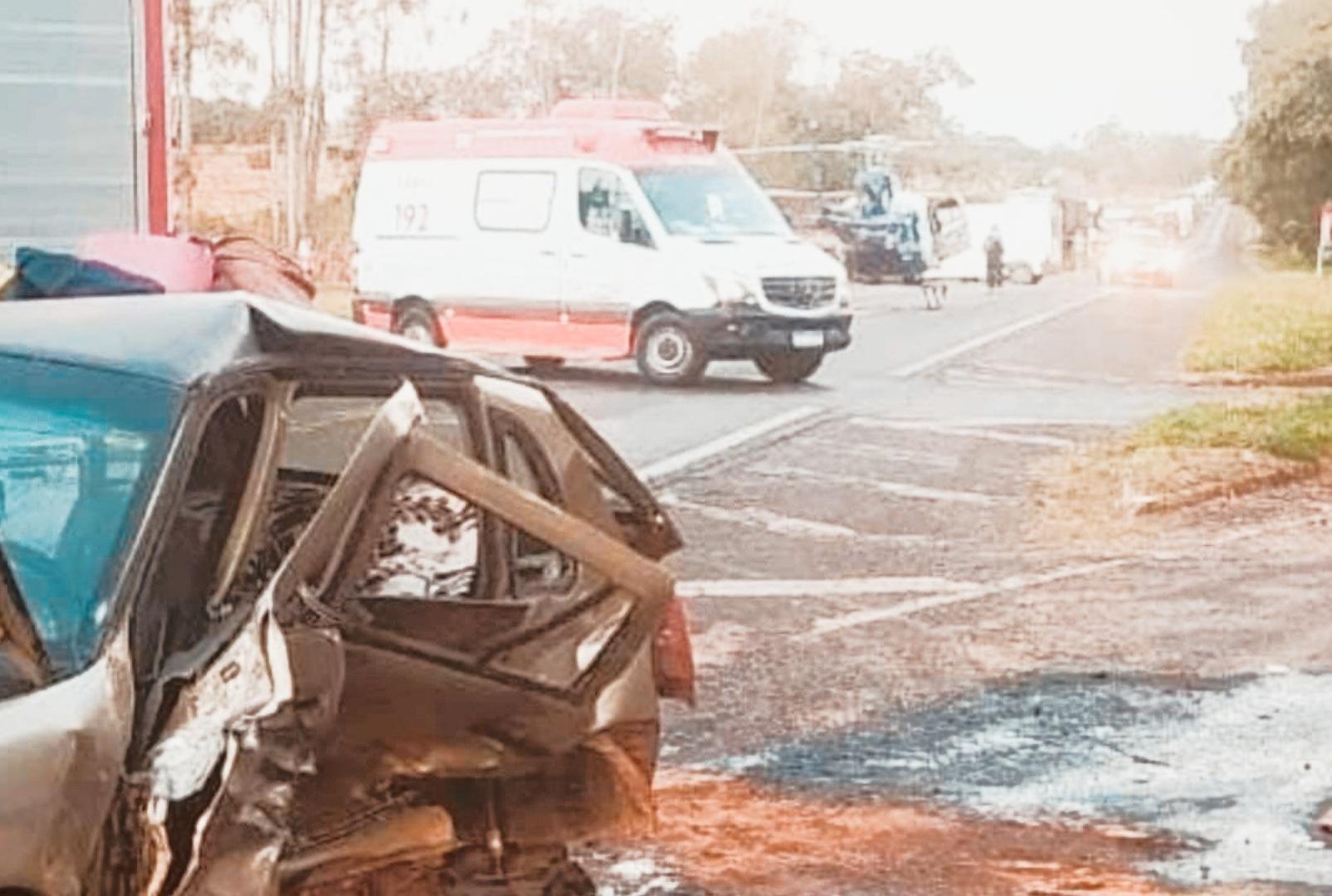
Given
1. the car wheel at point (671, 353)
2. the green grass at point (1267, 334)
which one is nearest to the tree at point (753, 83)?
the green grass at point (1267, 334)

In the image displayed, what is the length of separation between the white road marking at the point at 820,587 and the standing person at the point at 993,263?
3812cm

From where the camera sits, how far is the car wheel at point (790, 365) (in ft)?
73.3

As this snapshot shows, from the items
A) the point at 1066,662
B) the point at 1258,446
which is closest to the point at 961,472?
the point at 1258,446

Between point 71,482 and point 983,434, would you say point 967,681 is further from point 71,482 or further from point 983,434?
point 983,434

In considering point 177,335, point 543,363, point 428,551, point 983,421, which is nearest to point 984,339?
point 543,363

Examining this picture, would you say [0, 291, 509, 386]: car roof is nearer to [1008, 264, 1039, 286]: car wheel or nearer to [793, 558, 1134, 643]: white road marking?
[793, 558, 1134, 643]: white road marking

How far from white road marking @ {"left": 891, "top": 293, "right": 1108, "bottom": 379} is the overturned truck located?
1882 cm

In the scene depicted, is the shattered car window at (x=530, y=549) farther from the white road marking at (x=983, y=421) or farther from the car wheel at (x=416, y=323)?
the car wheel at (x=416, y=323)

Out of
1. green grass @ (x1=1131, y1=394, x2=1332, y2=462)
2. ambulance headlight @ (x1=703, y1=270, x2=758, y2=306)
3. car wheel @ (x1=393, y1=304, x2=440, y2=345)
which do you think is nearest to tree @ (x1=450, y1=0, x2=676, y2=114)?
car wheel @ (x1=393, y1=304, x2=440, y2=345)

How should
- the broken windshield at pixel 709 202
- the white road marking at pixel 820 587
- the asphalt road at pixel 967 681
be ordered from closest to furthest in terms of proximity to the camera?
the asphalt road at pixel 967 681
the white road marking at pixel 820 587
the broken windshield at pixel 709 202

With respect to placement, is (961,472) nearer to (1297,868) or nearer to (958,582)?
(958,582)

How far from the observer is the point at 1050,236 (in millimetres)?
58156

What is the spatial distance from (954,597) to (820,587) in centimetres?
64

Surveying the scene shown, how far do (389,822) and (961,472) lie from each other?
37.5ft
